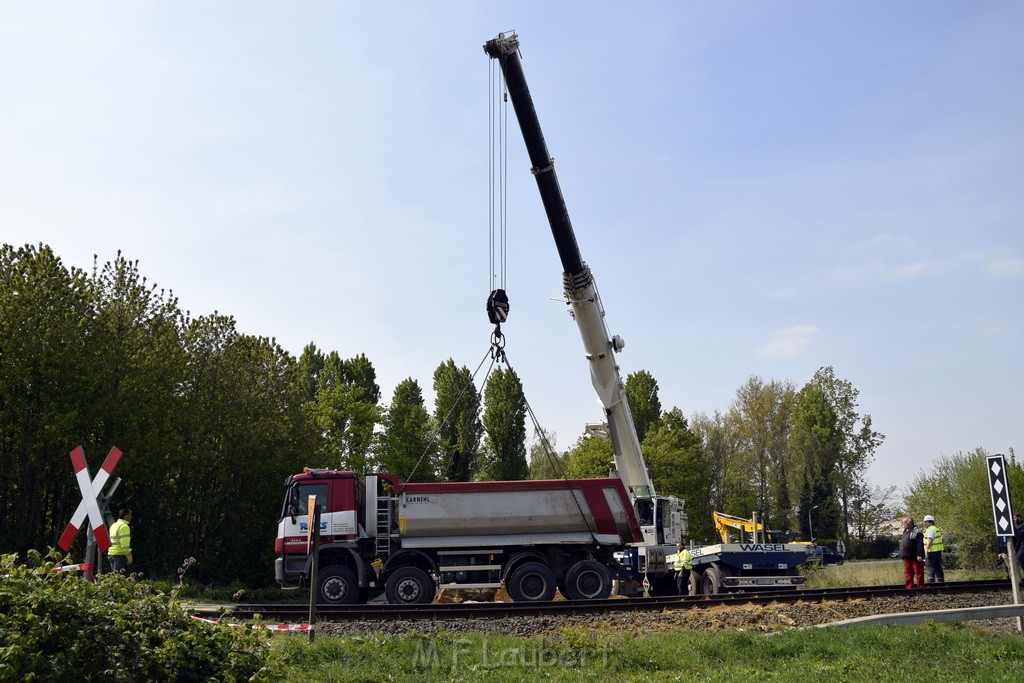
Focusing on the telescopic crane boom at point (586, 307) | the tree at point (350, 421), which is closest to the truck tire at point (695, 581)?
the telescopic crane boom at point (586, 307)

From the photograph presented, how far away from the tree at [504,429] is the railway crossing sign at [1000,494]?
1753 inches

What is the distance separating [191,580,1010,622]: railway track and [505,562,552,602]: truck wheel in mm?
1733

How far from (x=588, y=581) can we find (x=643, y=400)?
47990 mm

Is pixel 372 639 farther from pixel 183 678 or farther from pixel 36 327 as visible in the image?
pixel 36 327

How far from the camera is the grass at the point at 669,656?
948 cm

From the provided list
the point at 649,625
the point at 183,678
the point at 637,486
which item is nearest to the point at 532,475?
the point at 637,486

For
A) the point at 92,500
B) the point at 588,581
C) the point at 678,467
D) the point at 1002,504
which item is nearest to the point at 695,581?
the point at 588,581

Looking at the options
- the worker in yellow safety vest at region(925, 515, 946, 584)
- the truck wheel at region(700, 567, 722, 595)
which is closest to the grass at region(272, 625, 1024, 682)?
the worker in yellow safety vest at region(925, 515, 946, 584)

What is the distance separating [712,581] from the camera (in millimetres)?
20250

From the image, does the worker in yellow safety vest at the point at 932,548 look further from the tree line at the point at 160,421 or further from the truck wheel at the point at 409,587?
the truck wheel at the point at 409,587

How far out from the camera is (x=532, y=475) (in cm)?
7112

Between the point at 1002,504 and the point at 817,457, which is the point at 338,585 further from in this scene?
the point at 817,457

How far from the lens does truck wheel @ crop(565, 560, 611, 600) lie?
1767 cm

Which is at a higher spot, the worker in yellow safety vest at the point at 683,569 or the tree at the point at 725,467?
the tree at the point at 725,467
